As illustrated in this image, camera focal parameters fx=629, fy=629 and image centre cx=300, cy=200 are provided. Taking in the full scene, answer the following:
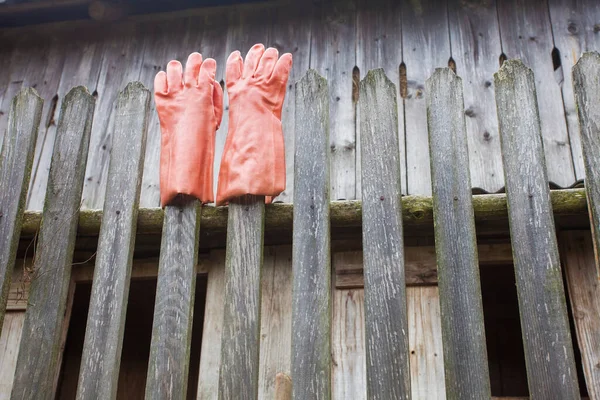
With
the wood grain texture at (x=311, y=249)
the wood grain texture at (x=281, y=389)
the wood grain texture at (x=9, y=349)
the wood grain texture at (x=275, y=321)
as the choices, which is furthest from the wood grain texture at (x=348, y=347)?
the wood grain texture at (x=9, y=349)

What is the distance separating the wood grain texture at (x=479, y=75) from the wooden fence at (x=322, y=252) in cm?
110

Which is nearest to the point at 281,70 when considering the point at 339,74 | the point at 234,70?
the point at 234,70

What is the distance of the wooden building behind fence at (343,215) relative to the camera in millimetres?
1932

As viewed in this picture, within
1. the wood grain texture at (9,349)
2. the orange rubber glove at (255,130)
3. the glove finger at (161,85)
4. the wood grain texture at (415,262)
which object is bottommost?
the wood grain texture at (9,349)

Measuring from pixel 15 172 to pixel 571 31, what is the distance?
9.84 feet

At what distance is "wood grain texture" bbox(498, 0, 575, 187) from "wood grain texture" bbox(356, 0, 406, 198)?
0.61 metres

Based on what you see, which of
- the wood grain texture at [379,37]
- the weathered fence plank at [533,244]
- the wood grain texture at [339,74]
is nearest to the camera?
the weathered fence plank at [533,244]

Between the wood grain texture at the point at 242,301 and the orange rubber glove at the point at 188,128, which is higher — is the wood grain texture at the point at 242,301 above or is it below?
below

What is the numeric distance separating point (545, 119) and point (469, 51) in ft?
2.05

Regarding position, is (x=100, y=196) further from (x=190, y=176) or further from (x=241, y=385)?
(x=241, y=385)

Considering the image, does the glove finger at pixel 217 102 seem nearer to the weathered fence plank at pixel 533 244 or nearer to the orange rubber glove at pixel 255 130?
the orange rubber glove at pixel 255 130

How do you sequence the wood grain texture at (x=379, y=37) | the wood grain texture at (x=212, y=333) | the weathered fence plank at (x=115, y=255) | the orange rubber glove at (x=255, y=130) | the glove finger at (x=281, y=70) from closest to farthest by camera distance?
the weathered fence plank at (x=115, y=255)
the orange rubber glove at (x=255, y=130)
the glove finger at (x=281, y=70)
the wood grain texture at (x=212, y=333)
the wood grain texture at (x=379, y=37)

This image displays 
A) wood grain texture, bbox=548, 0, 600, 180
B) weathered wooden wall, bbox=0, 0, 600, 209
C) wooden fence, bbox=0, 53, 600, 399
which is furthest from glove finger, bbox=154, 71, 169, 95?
wood grain texture, bbox=548, 0, 600, 180

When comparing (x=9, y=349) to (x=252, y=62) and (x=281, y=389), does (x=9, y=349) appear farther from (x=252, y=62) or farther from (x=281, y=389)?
(x=252, y=62)
